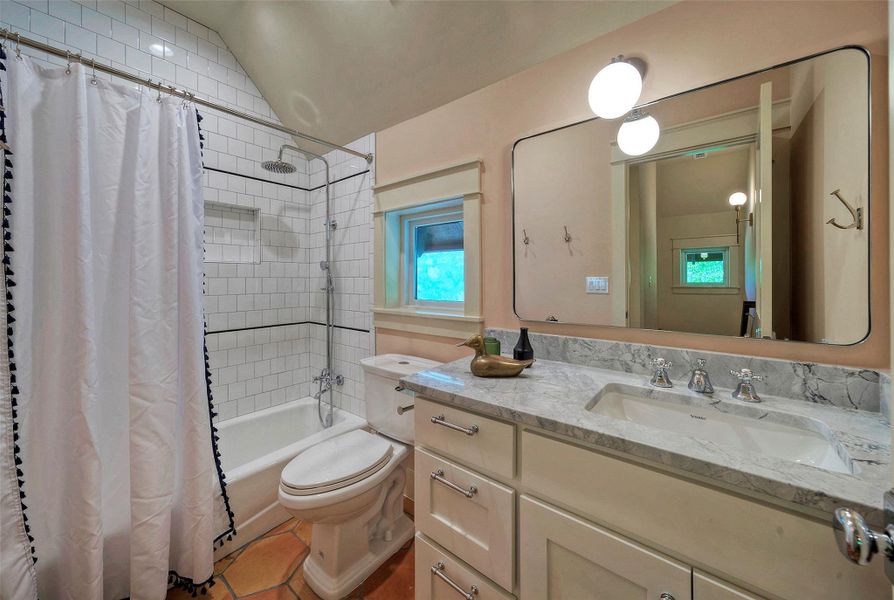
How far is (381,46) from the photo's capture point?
163 cm

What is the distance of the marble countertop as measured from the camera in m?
0.54

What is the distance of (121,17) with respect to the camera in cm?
176

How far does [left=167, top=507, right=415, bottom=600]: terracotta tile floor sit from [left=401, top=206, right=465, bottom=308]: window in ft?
4.14

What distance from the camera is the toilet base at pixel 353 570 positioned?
1.31 meters

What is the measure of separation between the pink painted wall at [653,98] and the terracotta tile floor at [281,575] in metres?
0.98

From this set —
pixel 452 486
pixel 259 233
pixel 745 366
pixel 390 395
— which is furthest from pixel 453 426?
pixel 259 233

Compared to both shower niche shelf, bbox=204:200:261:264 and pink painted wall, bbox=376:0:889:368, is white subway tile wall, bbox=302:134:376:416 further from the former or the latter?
shower niche shelf, bbox=204:200:261:264

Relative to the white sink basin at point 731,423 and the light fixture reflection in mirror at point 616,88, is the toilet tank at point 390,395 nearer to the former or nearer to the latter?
the white sink basin at point 731,423

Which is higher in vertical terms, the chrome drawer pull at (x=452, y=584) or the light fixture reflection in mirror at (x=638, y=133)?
the light fixture reflection in mirror at (x=638, y=133)

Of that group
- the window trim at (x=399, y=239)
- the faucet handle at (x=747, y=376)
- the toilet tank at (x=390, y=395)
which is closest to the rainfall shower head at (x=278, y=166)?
the window trim at (x=399, y=239)

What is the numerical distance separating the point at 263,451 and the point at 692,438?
237cm

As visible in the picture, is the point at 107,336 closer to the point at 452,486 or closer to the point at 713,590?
the point at 452,486

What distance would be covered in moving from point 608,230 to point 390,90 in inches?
54.8

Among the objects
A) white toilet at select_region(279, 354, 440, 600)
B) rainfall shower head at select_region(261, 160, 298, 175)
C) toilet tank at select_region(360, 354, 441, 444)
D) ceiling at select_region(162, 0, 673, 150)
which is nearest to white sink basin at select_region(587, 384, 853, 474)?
white toilet at select_region(279, 354, 440, 600)
